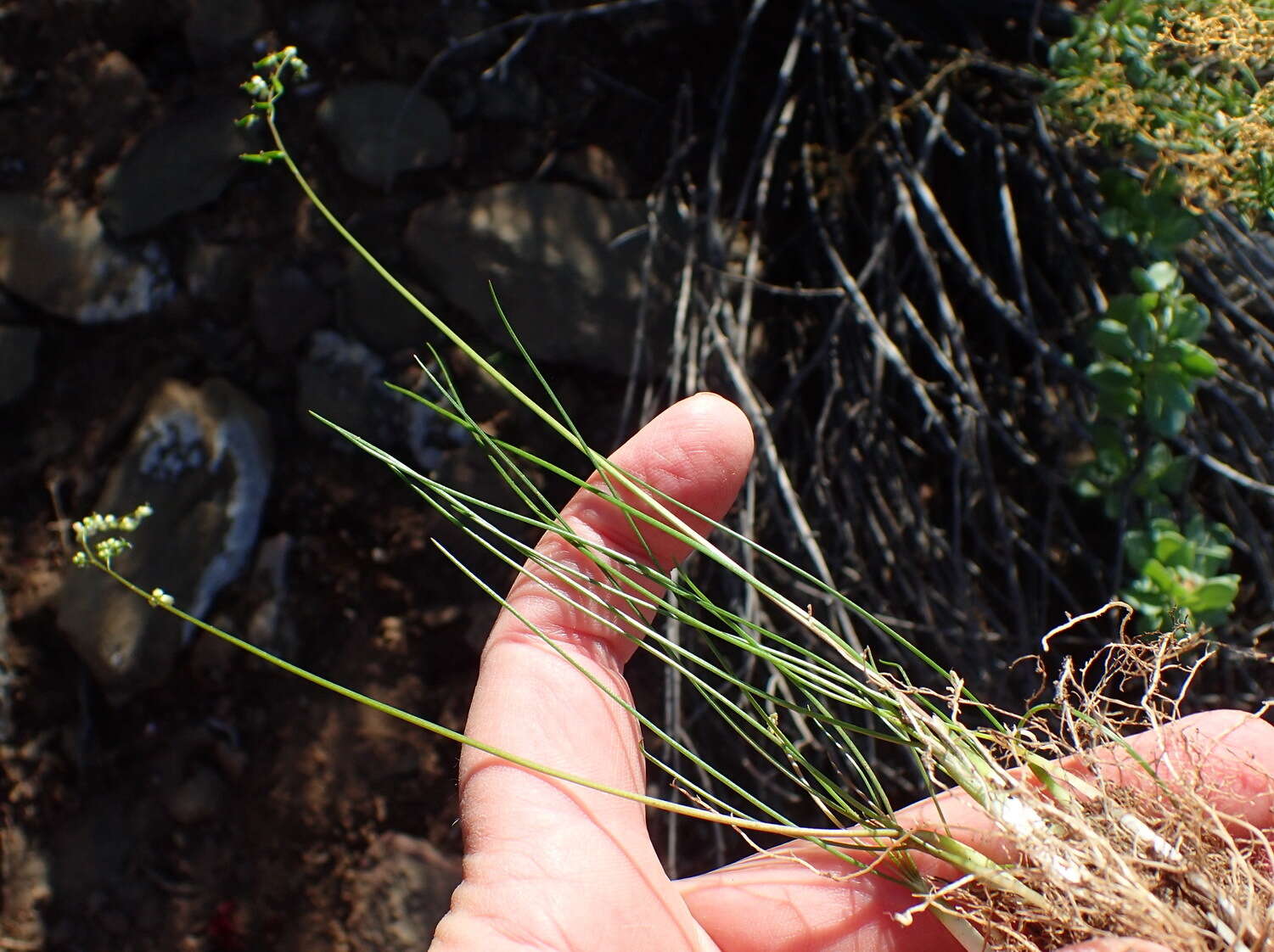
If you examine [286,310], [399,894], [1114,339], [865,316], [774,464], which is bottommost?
[399,894]

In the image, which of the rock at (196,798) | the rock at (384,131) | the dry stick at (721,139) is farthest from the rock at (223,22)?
the rock at (196,798)

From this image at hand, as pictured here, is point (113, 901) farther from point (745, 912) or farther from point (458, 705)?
point (745, 912)

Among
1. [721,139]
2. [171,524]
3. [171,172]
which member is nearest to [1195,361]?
[721,139]

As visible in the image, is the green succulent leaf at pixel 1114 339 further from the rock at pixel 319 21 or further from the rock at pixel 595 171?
the rock at pixel 319 21

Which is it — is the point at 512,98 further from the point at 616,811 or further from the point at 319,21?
the point at 616,811

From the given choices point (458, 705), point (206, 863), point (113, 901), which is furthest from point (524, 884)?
point (113, 901)

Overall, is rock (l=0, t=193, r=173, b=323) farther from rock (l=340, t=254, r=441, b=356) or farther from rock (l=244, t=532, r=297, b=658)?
rock (l=244, t=532, r=297, b=658)

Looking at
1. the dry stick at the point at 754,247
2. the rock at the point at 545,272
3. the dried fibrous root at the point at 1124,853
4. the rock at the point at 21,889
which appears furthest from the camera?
the rock at the point at 545,272
